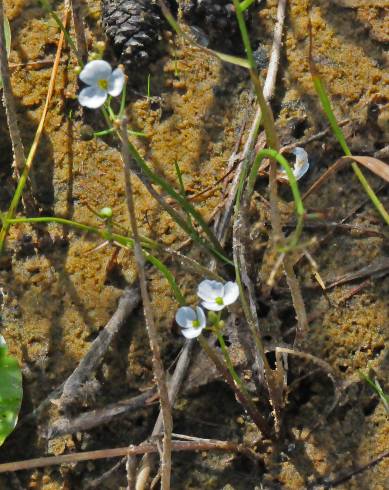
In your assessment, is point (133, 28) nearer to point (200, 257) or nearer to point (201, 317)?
point (200, 257)

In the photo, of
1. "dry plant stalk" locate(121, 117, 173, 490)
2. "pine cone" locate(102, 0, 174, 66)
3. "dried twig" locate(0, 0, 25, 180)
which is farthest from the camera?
"pine cone" locate(102, 0, 174, 66)

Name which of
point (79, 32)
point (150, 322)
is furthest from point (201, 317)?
point (79, 32)

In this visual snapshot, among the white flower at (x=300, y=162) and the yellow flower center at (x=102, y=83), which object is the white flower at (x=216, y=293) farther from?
the yellow flower center at (x=102, y=83)

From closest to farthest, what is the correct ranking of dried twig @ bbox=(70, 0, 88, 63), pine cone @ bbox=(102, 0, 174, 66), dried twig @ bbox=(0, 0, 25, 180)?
1. dried twig @ bbox=(0, 0, 25, 180)
2. dried twig @ bbox=(70, 0, 88, 63)
3. pine cone @ bbox=(102, 0, 174, 66)

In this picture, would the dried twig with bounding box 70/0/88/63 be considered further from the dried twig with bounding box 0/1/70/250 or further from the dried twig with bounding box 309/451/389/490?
the dried twig with bounding box 309/451/389/490

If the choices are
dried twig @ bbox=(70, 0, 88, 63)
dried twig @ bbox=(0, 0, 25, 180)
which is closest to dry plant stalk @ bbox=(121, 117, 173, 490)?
dried twig @ bbox=(0, 0, 25, 180)

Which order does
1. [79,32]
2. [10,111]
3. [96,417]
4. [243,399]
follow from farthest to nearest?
[79,32]
[10,111]
[96,417]
[243,399]

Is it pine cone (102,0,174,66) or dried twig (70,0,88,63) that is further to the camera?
pine cone (102,0,174,66)

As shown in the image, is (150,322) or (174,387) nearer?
(150,322)
